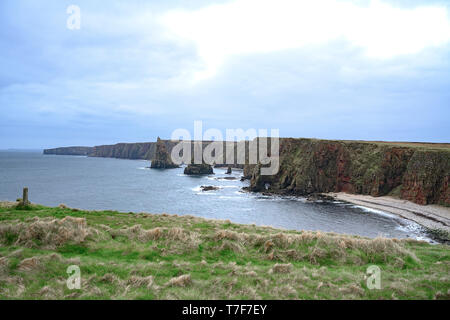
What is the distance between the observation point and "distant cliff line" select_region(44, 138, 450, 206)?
59562mm

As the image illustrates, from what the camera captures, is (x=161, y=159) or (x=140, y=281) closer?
(x=140, y=281)

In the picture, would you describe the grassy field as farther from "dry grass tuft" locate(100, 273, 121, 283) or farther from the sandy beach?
the sandy beach

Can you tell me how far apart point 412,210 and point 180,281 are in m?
62.5

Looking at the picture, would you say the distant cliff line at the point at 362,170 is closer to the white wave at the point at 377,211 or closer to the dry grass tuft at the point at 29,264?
the white wave at the point at 377,211

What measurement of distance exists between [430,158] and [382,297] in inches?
2656

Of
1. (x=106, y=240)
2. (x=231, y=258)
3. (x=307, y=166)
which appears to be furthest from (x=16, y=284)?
(x=307, y=166)

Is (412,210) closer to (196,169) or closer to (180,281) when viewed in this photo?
(180,281)

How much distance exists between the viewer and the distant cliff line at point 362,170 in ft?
195

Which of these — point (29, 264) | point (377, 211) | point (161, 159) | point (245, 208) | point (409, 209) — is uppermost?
point (161, 159)

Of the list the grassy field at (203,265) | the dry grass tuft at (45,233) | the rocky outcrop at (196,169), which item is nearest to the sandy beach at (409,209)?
the grassy field at (203,265)

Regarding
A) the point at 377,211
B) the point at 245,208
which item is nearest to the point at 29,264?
the point at 245,208

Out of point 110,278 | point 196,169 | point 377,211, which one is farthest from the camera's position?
point 196,169

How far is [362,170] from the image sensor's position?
3068 inches
